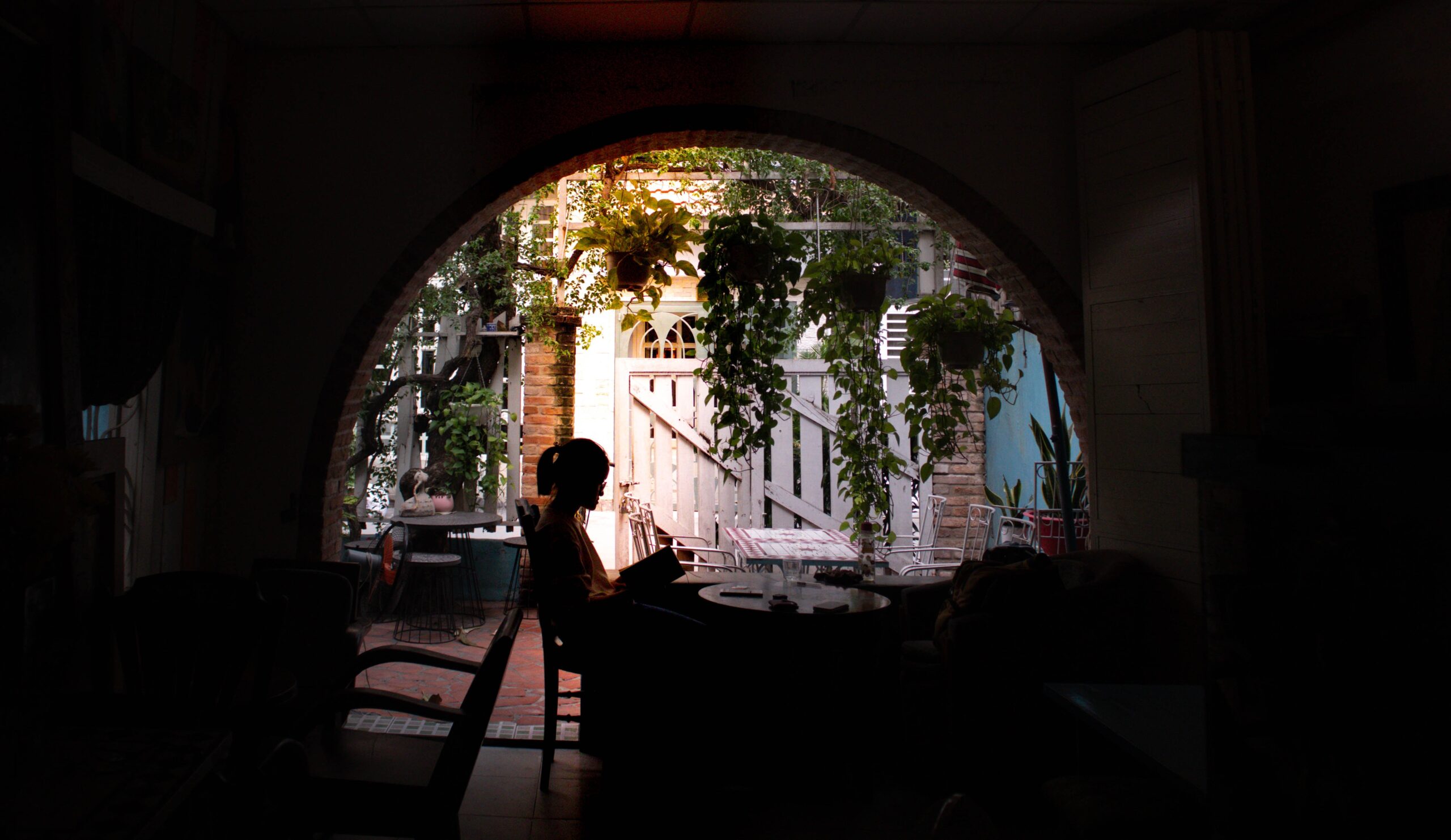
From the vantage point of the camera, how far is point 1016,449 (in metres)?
7.08

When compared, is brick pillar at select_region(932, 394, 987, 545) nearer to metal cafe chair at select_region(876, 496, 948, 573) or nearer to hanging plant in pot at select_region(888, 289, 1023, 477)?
metal cafe chair at select_region(876, 496, 948, 573)

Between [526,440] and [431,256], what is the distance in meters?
2.88

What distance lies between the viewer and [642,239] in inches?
184

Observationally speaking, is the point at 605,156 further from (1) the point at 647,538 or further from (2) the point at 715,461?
(2) the point at 715,461

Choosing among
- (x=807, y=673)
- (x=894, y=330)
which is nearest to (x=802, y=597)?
(x=807, y=673)

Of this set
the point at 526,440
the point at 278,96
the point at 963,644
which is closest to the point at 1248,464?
the point at 963,644

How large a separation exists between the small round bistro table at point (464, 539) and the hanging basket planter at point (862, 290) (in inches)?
134

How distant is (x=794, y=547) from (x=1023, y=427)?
10.2 feet

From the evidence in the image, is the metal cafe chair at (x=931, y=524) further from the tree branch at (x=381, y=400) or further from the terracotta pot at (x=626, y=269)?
the tree branch at (x=381, y=400)

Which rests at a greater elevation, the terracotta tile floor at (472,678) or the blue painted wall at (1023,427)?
the blue painted wall at (1023,427)

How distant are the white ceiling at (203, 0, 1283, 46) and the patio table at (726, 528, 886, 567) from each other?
2.53 metres

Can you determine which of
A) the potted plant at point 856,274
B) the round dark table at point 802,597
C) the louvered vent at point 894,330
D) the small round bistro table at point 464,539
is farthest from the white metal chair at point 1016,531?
the small round bistro table at point 464,539

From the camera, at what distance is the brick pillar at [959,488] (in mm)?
6527

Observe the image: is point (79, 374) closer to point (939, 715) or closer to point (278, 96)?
point (278, 96)
